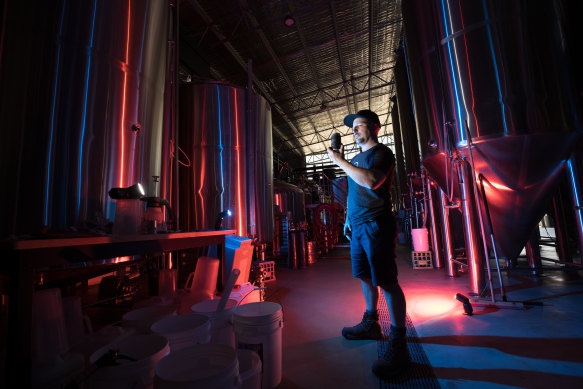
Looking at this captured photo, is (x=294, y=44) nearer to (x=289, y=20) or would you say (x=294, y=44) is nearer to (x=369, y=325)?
(x=289, y=20)

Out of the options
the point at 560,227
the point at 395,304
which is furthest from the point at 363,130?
the point at 560,227

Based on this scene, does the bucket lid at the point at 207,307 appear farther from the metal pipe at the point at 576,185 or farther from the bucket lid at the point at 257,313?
the metal pipe at the point at 576,185

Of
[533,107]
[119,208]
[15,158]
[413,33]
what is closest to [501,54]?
[533,107]

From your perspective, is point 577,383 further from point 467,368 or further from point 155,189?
point 155,189

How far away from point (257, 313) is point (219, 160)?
3.43m

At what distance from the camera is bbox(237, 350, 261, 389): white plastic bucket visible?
112 cm

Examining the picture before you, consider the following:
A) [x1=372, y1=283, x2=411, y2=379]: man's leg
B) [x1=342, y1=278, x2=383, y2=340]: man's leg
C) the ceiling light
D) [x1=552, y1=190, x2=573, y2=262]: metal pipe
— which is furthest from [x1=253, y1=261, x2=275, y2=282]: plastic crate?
the ceiling light

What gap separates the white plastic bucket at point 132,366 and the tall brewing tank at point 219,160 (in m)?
3.18

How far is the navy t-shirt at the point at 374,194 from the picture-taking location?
1796mm

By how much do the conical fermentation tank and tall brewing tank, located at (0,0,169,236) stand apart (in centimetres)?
338

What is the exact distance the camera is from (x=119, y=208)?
59.9 inches

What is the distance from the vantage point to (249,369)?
3.76 feet

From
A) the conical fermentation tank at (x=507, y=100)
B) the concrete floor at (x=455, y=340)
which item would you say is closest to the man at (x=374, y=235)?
the concrete floor at (x=455, y=340)

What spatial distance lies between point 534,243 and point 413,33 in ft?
12.0
